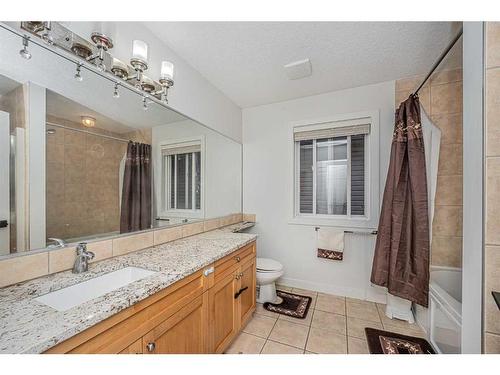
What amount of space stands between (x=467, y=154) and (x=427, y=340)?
161 centimetres

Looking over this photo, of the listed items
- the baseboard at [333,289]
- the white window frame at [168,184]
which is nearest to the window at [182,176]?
the white window frame at [168,184]

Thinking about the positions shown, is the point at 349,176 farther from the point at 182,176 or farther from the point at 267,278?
the point at 182,176

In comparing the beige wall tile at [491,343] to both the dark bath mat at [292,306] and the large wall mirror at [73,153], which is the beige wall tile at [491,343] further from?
the large wall mirror at [73,153]

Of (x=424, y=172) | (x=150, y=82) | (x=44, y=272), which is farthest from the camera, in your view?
(x=424, y=172)

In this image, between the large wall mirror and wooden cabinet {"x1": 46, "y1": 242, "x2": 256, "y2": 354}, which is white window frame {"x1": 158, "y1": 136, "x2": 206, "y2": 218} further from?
wooden cabinet {"x1": 46, "y1": 242, "x2": 256, "y2": 354}

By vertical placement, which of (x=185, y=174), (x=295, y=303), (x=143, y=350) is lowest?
(x=295, y=303)

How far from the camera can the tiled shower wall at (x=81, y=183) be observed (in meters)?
1.01

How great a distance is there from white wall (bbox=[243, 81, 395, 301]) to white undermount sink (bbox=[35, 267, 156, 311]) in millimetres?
1804

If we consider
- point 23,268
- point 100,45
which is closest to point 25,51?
point 100,45

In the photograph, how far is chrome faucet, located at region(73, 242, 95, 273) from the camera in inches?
39.0

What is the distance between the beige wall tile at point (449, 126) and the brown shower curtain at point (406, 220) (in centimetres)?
26
